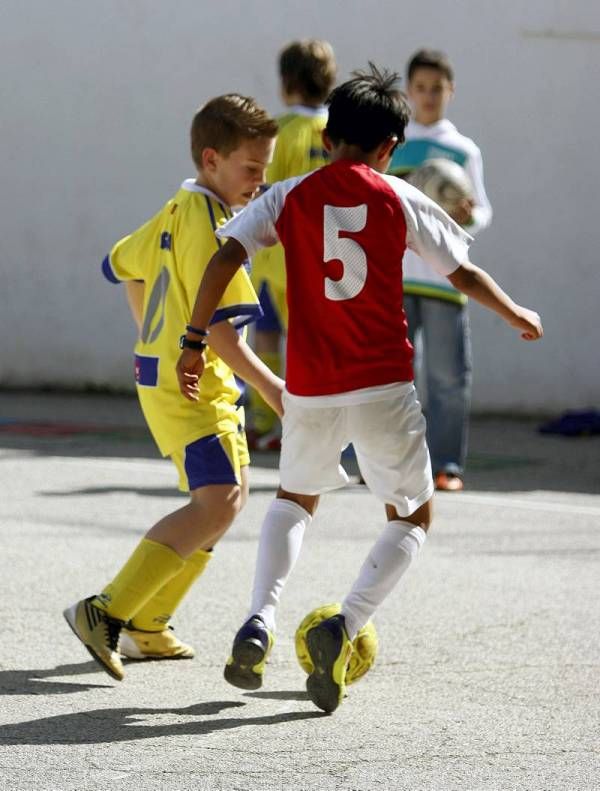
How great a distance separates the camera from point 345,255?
4684 mm

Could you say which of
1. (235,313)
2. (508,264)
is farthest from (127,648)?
(508,264)

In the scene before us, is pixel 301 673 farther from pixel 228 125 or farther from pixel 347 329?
pixel 228 125

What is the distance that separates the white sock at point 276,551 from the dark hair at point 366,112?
103 cm

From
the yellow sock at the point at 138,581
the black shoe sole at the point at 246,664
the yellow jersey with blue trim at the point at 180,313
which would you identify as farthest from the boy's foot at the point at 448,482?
the black shoe sole at the point at 246,664

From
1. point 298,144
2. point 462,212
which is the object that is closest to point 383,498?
Answer: point 462,212

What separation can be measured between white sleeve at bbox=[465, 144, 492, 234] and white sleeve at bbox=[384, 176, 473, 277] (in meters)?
3.57

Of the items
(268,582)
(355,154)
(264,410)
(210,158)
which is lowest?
(264,410)

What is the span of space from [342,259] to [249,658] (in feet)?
3.57

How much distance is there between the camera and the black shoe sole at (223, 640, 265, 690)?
4.56 metres

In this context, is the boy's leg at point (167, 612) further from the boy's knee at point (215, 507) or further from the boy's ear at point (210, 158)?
the boy's ear at point (210, 158)

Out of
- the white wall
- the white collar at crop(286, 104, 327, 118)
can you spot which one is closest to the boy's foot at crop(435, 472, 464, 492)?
the white collar at crop(286, 104, 327, 118)

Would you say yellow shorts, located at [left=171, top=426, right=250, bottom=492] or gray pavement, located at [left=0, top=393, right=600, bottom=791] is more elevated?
yellow shorts, located at [left=171, top=426, right=250, bottom=492]

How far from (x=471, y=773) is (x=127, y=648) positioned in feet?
5.09

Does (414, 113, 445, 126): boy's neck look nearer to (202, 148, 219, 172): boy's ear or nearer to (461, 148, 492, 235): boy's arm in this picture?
(461, 148, 492, 235): boy's arm
